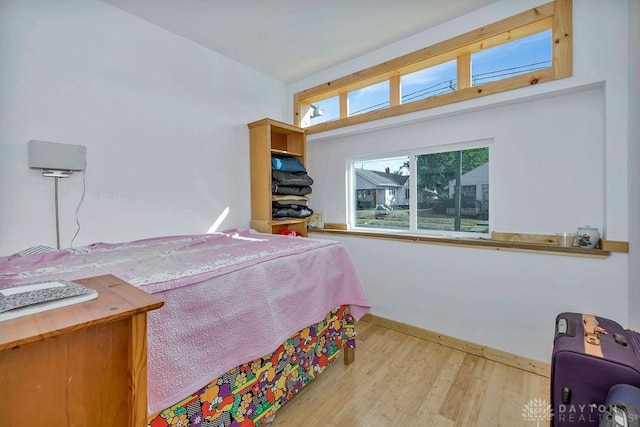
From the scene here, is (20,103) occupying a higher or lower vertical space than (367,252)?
higher

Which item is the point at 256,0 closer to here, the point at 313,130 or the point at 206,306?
the point at 313,130

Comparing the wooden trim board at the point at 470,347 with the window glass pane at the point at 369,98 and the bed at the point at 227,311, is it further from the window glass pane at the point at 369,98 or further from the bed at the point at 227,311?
the window glass pane at the point at 369,98

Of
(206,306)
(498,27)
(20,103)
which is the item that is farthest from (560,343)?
(20,103)

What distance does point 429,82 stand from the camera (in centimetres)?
243

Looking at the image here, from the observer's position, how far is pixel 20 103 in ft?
5.12

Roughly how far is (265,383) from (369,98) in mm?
2598

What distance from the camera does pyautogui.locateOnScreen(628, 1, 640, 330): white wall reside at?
4.86ft

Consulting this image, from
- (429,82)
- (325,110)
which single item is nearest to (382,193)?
(429,82)

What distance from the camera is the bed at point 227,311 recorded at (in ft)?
3.21

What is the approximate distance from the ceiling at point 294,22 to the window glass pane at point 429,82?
1.09ft

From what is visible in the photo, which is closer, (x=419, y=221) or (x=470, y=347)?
(x=470, y=347)

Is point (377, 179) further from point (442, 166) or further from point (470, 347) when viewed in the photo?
point (470, 347)

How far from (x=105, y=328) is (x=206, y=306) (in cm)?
49

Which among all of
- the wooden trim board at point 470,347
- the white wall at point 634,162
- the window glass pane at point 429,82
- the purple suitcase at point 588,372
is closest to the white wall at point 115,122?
the window glass pane at point 429,82
